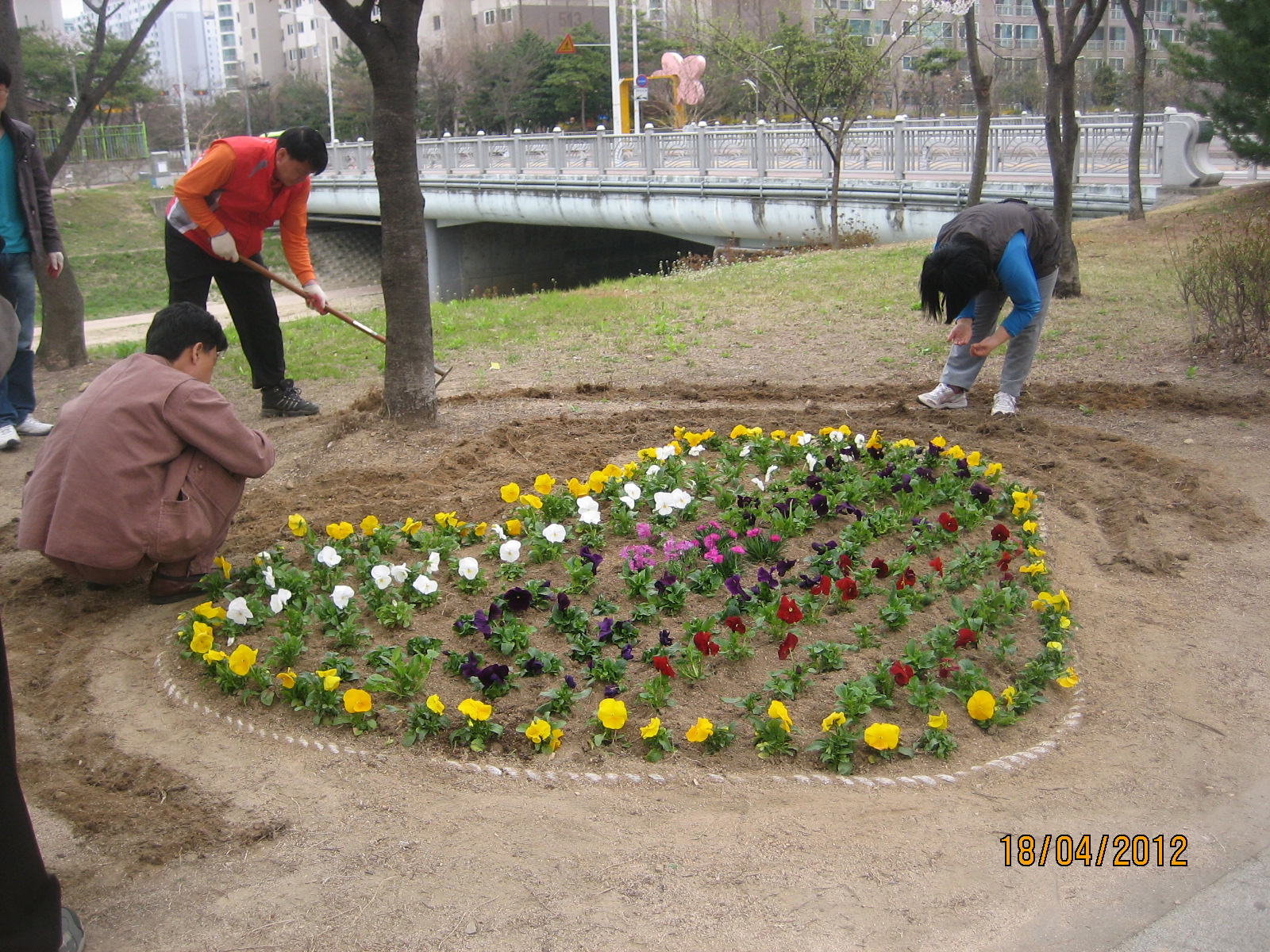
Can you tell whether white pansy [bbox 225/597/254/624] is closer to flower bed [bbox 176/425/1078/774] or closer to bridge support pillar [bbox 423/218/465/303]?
flower bed [bbox 176/425/1078/774]

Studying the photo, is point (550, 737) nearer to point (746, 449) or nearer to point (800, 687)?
point (800, 687)

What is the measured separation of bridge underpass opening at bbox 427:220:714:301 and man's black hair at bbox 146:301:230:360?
26812 mm

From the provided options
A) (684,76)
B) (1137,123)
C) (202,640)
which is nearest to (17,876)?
(202,640)

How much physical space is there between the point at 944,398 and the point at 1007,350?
1.45ft

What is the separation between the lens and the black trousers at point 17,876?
2.04m

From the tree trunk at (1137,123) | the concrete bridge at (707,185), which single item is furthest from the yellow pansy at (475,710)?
the tree trunk at (1137,123)

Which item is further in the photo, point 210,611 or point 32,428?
point 32,428

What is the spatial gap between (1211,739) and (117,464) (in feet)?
11.5

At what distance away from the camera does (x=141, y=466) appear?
11.9 ft

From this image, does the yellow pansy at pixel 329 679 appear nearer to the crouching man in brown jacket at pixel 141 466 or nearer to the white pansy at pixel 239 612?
the white pansy at pixel 239 612

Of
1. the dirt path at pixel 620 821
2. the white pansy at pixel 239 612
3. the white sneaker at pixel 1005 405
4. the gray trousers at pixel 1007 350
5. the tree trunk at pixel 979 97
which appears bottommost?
the dirt path at pixel 620 821

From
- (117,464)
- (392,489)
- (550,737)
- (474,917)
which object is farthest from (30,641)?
(474,917)

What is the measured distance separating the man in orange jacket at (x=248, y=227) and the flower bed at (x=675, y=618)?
231cm
